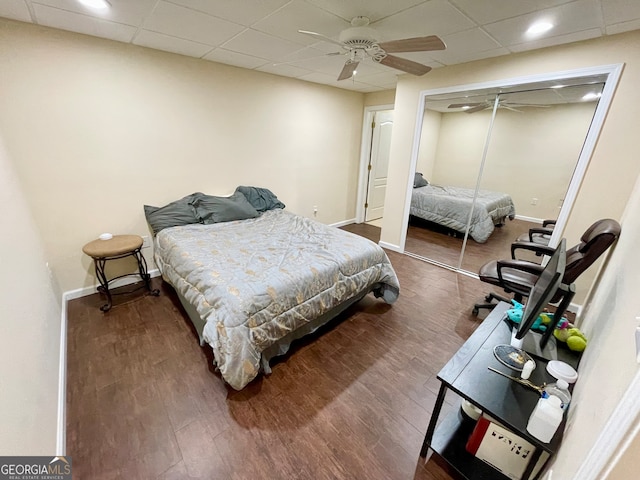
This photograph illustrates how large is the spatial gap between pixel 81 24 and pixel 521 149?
4326mm

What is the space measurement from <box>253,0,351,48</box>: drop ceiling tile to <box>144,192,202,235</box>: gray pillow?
1.90 meters

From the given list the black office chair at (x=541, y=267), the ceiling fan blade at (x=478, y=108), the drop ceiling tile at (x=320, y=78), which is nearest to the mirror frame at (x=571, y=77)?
the ceiling fan blade at (x=478, y=108)

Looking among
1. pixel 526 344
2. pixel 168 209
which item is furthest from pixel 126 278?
pixel 526 344

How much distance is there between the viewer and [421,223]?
4.21 meters

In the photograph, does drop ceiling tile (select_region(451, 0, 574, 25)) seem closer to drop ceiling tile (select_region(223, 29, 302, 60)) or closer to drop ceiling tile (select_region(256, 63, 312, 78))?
drop ceiling tile (select_region(223, 29, 302, 60))

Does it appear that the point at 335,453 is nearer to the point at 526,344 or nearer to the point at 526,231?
the point at 526,344

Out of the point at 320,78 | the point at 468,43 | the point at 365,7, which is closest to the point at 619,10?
the point at 468,43

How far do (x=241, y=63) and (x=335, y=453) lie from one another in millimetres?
3733

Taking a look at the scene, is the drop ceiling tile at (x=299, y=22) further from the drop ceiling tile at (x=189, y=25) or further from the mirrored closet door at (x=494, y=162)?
the mirrored closet door at (x=494, y=162)

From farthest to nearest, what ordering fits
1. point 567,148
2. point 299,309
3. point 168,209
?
point 168,209 < point 567,148 < point 299,309

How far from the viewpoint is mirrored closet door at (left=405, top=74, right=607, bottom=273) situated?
262 cm

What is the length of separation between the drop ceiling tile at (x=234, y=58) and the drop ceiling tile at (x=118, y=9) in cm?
80

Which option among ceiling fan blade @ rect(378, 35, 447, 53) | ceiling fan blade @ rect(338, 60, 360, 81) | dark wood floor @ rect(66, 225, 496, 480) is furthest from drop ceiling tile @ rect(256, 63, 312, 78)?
dark wood floor @ rect(66, 225, 496, 480)

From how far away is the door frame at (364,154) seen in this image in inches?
185
